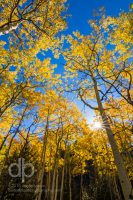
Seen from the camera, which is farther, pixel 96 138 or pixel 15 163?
pixel 96 138

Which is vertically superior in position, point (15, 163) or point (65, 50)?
point (65, 50)

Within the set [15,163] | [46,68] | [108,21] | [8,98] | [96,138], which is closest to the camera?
[15,163]

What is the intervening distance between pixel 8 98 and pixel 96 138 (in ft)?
34.1

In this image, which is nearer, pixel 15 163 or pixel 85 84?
pixel 15 163

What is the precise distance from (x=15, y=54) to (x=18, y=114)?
432cm

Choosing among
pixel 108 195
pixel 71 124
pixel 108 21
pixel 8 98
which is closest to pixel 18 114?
pixel 8 98

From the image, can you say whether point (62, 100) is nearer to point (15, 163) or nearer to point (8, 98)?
point (8, 98)

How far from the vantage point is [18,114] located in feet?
41.1

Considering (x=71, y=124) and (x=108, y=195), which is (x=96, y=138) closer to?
(x=71, y=124)

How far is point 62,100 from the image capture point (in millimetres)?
14711

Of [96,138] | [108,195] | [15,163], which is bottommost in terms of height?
[108,195]

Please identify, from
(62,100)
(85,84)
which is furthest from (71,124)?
(85,84)

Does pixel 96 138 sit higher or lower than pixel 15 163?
higher

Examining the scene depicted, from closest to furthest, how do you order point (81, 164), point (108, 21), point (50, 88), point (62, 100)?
point (108, 21), point (50, 88), point (62, 100), point (81, 164)
